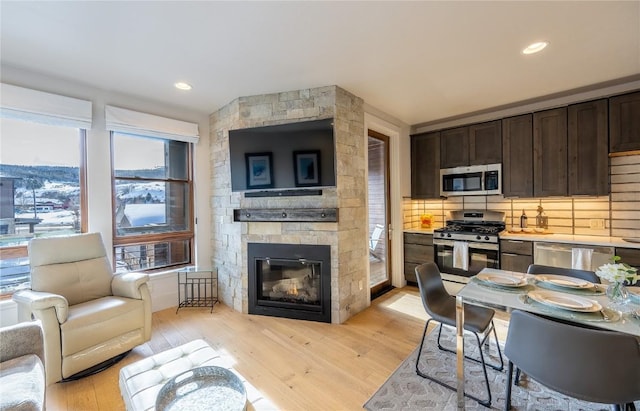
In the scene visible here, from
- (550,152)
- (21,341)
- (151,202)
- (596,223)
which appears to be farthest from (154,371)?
(596,223)

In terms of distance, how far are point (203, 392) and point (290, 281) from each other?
1858mm

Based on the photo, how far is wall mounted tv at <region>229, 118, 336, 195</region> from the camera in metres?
2.85

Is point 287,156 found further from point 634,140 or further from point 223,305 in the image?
point 634,140

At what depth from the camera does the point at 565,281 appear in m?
1.84

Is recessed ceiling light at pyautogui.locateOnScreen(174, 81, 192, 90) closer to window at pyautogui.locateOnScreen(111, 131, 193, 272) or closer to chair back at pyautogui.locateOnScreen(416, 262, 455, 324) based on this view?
window at pyautogui.locateOnScreen(111, 131, 193, 272)

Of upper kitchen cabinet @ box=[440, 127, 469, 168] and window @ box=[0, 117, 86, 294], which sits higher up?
upper kitchen cabinet @ box=[440, 127, 469, 168]

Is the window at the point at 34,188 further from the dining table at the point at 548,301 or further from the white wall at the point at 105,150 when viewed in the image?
the dining table at the point at 548,301

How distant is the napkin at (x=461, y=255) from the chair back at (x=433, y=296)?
1.44m

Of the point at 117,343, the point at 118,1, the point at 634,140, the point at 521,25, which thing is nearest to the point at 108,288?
the point at 117,343

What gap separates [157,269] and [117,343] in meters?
1.34

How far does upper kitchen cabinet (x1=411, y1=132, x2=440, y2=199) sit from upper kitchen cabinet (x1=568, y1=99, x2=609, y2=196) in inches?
58.9

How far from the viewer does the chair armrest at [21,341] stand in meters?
1.55

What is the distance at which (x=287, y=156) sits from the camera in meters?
2.96

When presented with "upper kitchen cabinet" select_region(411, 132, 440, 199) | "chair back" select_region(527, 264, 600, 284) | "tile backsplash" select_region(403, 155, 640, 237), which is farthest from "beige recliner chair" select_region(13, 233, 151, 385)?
"tile backsplash" select_region(403, 155, 640, 237)
